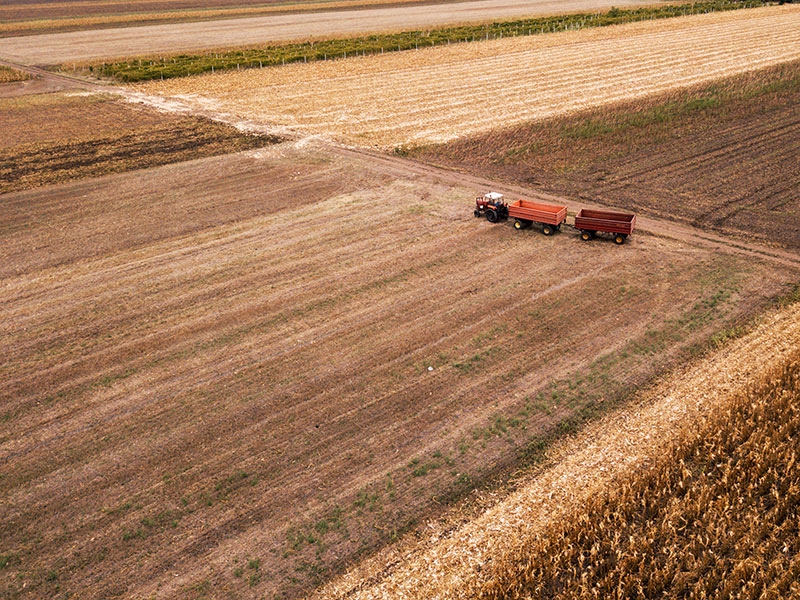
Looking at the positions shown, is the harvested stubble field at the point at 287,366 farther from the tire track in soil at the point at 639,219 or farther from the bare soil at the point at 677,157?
the bare soil at the point at 677,157

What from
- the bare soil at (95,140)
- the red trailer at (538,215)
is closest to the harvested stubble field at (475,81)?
the bare soil at (95,140)

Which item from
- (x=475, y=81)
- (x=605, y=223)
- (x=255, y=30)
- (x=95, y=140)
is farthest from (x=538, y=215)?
(x=255, y=30)

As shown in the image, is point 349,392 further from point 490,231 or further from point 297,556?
point 490,231

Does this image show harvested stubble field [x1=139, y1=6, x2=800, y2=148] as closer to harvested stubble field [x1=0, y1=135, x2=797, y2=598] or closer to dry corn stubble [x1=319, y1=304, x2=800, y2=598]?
harvested stubble field [x1=0, y1=135, x2=797, y2=598]

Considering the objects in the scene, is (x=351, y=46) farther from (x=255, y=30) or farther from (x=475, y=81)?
(x=255, y=30)

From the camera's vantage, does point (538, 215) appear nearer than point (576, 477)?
No

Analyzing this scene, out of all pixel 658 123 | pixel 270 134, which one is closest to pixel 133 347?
pixel 270 134

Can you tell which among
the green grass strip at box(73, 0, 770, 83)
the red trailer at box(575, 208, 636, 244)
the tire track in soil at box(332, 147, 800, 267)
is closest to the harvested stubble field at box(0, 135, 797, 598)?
the red trailer at box(575, 208, 636, 244)
